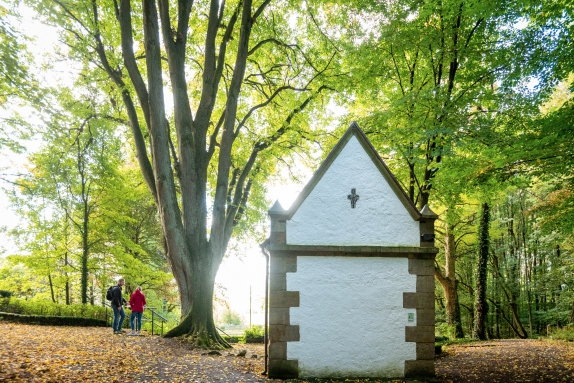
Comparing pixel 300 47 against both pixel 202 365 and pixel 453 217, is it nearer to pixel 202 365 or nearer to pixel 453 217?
pixel 453 217

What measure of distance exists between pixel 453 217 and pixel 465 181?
4777 mm

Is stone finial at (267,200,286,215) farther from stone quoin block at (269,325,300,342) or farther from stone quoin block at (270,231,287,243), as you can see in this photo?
stone quoin block at (269,325,300,342)

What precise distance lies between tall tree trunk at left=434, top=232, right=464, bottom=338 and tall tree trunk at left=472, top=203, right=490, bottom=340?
82cm

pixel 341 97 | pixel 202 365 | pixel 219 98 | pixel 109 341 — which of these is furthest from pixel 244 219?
pixel 202 365

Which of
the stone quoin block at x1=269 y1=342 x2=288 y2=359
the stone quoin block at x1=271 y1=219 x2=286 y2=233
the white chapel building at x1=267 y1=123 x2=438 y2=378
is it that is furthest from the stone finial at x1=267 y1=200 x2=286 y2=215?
the stone quoin block at x1=269 y1=342 x2=288 y2=359

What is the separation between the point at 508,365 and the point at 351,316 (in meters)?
4.32

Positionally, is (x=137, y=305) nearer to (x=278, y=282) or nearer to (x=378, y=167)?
(x=278, y=282)

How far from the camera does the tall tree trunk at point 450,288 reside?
48.9ft

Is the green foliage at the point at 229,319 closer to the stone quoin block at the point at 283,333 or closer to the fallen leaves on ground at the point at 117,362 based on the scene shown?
the fallen leaves on ground at the point at 117,362

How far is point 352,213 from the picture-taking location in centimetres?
791

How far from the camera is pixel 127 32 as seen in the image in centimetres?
1005

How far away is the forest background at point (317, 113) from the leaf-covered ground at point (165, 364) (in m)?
2.74

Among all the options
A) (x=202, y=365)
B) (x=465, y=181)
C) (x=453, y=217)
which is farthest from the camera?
(x=453, y=217)

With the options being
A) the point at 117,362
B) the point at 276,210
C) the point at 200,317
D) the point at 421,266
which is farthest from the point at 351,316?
the point at 200,317
